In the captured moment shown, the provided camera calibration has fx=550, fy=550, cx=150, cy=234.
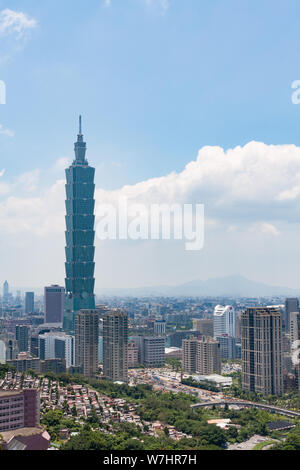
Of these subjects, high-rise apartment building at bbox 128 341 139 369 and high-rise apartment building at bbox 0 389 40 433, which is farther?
high-rise apartment building at bbox 128 341 139 369

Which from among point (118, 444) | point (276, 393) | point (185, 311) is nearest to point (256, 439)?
point (118, 444)

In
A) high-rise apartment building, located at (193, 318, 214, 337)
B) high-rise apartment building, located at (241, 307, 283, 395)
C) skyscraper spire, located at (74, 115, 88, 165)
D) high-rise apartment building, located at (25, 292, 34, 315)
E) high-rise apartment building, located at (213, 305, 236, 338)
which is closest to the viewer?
high-rise apartment building, located at (241, 307, 283, 395)

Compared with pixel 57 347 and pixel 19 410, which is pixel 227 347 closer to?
pixel 57 347

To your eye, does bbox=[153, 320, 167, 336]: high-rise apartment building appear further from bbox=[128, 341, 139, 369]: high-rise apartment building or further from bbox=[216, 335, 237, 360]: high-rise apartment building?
bbox=[128, 341, 139, 369]: high-rise apartment building

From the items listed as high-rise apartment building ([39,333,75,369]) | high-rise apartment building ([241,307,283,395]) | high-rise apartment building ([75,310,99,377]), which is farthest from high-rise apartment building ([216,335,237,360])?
high-rise apartment building ([241,307,283,395])

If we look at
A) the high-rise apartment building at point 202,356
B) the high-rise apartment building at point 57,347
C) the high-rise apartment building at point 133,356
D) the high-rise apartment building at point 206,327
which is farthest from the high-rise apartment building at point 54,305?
the high-rise apartment building at point 202,356

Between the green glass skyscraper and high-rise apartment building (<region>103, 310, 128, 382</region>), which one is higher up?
the green glass skyscraper

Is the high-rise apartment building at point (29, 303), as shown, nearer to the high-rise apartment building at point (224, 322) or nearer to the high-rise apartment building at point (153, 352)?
the high-rise apartment building at point (224, 322)
